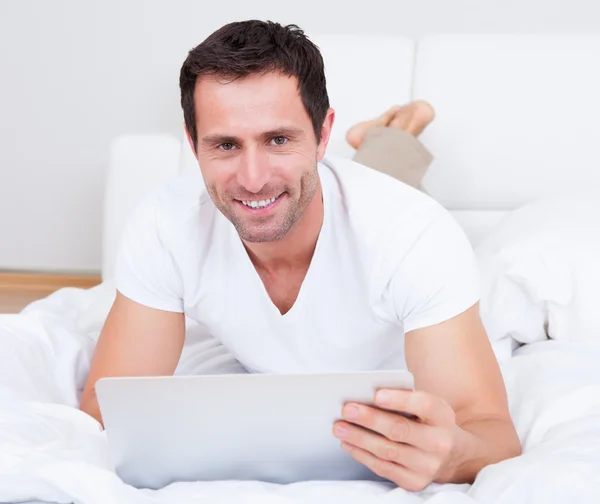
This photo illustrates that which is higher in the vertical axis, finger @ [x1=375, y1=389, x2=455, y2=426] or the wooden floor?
finger @ [x1=375, y1=389, x2=455, y2=426]

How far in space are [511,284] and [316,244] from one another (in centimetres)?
57

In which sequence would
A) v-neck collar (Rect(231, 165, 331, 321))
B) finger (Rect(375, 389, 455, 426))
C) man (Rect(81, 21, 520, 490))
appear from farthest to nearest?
v-neck collar (Rect(231, 165, 331, 321)) → man (Rect(81, 21, 520, 490)) → finger (Rect(375, 389, 455, 426))

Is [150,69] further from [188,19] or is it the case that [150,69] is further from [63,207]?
[63,207]

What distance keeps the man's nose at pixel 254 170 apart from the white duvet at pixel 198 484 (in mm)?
435

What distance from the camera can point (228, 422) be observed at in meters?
1.09

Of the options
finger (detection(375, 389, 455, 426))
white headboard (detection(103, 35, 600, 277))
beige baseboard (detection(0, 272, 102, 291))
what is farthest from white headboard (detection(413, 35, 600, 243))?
beige baseboard (detection(0, 272, 102, 291))

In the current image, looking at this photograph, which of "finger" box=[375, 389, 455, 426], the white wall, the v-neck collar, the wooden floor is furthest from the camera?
the wooden floor

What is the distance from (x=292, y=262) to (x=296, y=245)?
0.04m

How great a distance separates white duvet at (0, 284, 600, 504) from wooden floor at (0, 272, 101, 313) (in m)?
1.25

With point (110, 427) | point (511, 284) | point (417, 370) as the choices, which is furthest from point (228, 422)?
point (511, 284)

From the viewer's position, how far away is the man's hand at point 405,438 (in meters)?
1.06

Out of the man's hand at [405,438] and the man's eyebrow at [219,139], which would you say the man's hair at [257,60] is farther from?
the man's hand at [405,438]

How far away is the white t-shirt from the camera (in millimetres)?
1425

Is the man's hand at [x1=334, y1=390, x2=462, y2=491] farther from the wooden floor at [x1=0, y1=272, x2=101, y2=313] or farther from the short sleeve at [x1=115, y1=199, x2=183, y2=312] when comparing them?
the wooden floor at [x1=0, y1=272, x2=101, y2=313]
